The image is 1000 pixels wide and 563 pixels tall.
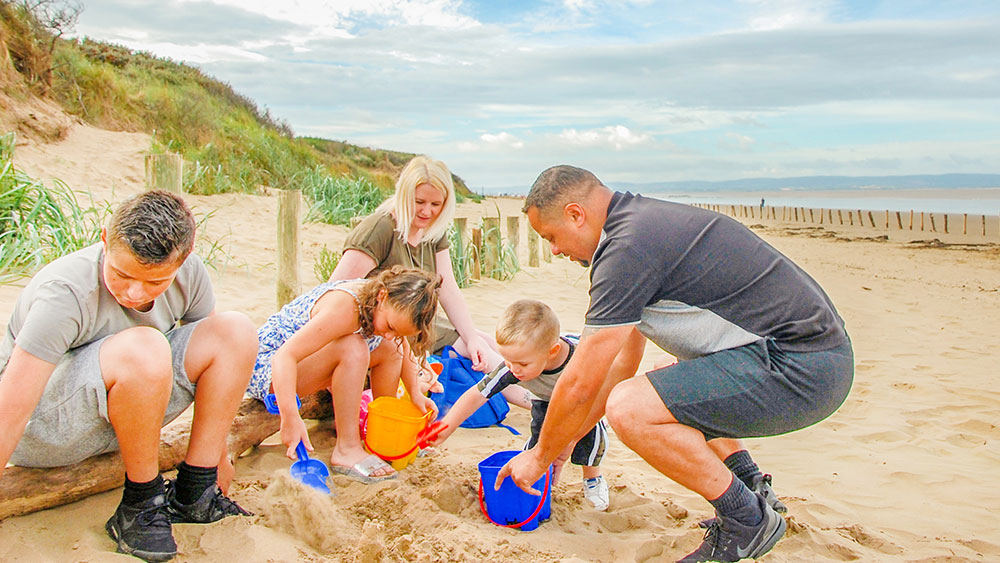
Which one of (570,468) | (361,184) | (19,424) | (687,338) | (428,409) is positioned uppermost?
(361,184)

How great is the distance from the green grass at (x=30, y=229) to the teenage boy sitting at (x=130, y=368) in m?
3.12

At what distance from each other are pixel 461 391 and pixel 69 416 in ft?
6.34

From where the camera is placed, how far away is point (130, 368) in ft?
6.38

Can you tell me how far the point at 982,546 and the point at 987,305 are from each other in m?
6.73

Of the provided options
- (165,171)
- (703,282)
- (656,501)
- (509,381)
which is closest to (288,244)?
(165,171)

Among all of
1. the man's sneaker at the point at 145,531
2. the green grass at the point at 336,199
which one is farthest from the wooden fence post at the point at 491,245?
the man's sneaker at the point at 145,531

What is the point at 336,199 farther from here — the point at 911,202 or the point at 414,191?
the point at 911,202

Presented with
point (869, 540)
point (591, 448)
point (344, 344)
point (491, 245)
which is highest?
point (491, 245)

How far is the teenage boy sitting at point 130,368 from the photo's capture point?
1862mm

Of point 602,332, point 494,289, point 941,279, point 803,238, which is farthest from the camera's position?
point 803,238

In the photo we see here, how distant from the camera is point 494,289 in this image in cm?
778

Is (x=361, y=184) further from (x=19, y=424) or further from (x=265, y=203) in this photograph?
(x=19, y=424)

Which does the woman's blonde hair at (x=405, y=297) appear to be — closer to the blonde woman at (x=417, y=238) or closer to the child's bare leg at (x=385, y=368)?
the child's bare leg at (x=385, y=368)

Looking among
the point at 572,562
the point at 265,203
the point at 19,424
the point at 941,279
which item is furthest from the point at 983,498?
the point at 265,203
